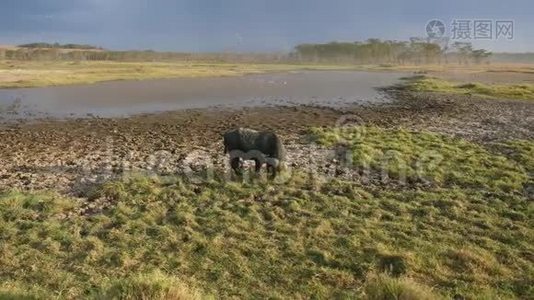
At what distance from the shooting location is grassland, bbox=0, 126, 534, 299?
786 centimetres

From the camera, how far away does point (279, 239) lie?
998 centimetres

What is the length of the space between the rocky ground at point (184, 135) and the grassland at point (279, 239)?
1.95 meters

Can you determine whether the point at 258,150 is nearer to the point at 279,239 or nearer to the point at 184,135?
the point at 279,239

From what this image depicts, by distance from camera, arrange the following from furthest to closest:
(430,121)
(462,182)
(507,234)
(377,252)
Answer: (430,121) < (462,182) < (507,234) < (377,252)

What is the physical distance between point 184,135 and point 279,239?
1381 centimetres

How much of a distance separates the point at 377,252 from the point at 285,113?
2320cm

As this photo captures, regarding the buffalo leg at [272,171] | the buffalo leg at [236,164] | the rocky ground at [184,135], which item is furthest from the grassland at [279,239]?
the rocky ground at [184,135]

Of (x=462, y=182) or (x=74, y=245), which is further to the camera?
(x=462, y=182)

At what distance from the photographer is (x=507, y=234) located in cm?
1041

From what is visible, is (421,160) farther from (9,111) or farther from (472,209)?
A: (9,111)

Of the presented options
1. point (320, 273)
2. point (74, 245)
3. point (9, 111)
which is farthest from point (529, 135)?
point (9, 111)

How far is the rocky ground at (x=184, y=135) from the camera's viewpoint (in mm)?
15391

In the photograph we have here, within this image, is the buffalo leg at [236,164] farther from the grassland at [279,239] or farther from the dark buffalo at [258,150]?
the grassland at [279,239]

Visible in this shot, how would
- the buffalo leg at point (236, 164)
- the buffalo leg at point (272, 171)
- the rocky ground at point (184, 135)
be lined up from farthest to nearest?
the rocky ground at point (184, 135), the buffalo leg at point (236, 164), the buffalo leg at point (272, 171)
